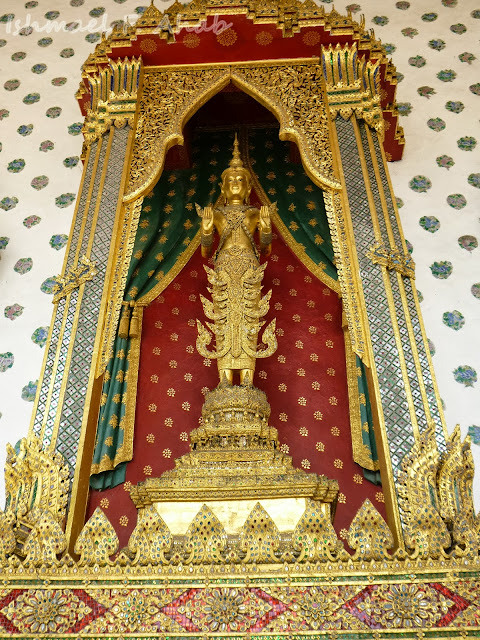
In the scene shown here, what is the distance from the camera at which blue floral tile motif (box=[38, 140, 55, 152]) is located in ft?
24.6

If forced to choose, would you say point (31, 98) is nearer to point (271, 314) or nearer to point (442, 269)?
point (271, 314)

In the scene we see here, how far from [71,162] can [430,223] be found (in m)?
3.42

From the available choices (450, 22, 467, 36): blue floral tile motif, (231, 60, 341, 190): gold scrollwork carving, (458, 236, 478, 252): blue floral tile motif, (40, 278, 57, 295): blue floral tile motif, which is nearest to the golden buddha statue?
(231, 60, 341, 190): gold scrollwork carving

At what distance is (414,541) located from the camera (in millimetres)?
3682

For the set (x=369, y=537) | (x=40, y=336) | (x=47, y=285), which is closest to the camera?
(x=369, y=537)

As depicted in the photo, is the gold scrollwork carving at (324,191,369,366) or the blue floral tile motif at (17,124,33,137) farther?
the blue floral tile motif at (17,124,33,137)

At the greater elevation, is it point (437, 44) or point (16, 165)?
point (437, 44)

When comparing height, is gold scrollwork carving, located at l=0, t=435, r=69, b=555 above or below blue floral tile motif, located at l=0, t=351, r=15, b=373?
below

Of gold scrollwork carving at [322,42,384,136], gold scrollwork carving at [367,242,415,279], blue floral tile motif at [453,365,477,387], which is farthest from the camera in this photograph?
gold scrollwork carving at [322,42,384,136]

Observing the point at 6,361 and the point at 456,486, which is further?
the point at 6,361

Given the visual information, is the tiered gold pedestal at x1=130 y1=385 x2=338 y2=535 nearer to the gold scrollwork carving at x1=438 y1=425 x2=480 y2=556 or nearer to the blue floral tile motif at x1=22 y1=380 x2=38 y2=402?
the gold scrollwork carving at x1=438 y1=425 x2=480 y2=556

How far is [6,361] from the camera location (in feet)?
20.1

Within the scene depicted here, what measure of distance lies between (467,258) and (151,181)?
9.11ft

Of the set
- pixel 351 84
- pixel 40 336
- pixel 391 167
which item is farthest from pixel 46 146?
pixel 391 167
